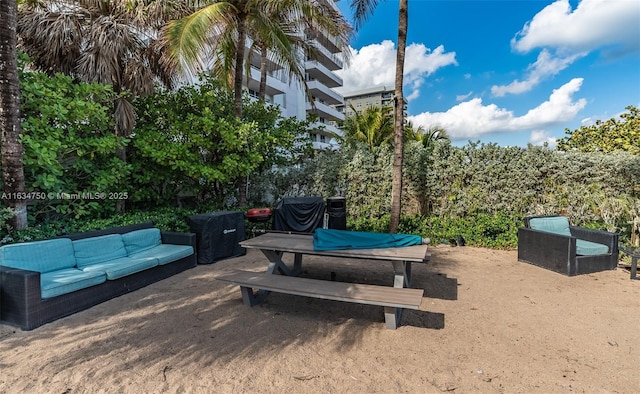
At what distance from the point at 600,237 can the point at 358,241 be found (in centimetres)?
491

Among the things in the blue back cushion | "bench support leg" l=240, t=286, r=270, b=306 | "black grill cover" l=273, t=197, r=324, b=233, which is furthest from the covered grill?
the blue back cushion

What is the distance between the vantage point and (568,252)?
214 inches

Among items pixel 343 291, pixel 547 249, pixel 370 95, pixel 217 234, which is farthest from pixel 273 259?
pixel 370 95

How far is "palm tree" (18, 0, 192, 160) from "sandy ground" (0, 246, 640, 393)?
4.78 m

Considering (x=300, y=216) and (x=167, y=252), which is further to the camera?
(x=300, y=216)

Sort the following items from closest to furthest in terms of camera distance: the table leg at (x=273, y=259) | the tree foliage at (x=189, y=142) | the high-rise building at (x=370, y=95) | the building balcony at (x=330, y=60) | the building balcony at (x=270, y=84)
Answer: the table leg at (x=273, y=259), the tree foliage at (x=189, y=142), the building balcony at (x=270, y=84), the building balcony at (x=330, y=60), the high-rise building at (x=370, y=95)

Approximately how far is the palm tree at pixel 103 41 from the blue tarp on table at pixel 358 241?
5.40 meters

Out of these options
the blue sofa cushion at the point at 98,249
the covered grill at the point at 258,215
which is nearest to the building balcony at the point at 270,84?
the covered grill at the point at 258,215

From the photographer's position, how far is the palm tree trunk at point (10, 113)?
4.64 m

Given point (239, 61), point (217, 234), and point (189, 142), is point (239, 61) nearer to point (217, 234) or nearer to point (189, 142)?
point (189, 142)

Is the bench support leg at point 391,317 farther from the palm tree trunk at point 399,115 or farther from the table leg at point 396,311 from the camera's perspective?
the palm tree trunk at point 399,115

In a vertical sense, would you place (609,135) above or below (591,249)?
above

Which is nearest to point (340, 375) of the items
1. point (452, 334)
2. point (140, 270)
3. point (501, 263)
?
point (452, 334)

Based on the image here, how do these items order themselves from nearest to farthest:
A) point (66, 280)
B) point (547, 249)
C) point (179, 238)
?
point (66, 280) < point (547, 249) < point (179, 238)
